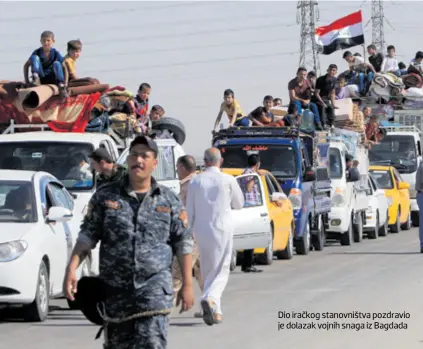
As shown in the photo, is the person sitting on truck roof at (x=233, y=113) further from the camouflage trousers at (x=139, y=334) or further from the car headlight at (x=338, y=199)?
the camouflage trousers at (x=139, y=334)

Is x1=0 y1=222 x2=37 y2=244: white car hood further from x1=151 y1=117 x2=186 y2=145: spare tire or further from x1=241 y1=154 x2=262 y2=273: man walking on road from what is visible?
x1=151 y1=117 x2=186 y2=145: spare tire

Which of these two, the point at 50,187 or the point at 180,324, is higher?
the point at 50,187

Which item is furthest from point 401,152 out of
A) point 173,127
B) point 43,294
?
point 43,294

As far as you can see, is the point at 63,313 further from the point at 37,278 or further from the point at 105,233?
the point at 105,233

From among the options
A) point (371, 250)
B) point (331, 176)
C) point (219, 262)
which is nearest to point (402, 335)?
point (219, 262)

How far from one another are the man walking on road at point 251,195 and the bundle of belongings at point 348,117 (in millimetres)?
11112

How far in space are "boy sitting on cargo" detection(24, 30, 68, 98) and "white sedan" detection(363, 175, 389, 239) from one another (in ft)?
40.8

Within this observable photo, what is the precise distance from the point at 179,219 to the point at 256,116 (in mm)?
20303

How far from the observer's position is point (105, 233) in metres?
8.95

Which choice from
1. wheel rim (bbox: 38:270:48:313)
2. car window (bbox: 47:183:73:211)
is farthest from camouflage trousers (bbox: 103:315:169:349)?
car window (bbox: 47:183:73:211)

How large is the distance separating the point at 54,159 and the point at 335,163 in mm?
12156

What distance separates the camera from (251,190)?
22938 millimetres

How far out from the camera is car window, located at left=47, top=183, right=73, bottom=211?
1627 cm

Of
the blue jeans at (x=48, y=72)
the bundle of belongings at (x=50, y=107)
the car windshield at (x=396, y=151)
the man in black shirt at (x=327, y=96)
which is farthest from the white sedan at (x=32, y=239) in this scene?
the car windshield at (x=396, y=151)
